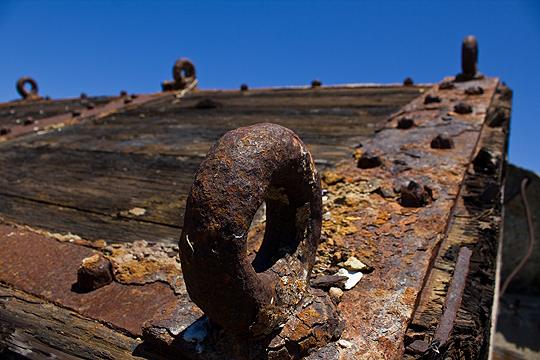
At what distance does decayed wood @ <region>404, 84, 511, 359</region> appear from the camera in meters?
1.15

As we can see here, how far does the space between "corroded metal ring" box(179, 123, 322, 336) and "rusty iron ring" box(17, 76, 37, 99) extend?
7.95 metres

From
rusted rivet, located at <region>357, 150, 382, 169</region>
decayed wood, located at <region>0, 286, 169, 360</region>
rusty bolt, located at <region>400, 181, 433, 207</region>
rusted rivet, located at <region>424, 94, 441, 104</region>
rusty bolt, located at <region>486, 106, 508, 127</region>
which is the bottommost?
decayed wood, located at <region>0, 286, 169, 360</region>

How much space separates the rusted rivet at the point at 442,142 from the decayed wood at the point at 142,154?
1.70 ft

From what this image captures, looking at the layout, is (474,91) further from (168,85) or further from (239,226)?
(168,85)

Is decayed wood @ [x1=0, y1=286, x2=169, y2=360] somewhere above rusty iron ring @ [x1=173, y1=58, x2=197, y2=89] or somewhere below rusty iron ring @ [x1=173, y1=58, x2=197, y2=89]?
below

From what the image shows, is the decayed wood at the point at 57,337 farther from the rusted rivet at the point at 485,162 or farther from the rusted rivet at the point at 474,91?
the rusted rivet at the point at 474,91

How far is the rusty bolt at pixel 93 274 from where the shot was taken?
4.75 feet

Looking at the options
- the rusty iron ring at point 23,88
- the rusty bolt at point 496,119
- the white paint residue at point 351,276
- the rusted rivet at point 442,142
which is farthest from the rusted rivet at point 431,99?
the rusty iron ring at point 23,88

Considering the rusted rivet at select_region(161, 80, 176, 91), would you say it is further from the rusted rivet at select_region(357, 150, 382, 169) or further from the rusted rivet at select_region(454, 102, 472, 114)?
the rusted rivet at select_region(357, 150, 382, 169)

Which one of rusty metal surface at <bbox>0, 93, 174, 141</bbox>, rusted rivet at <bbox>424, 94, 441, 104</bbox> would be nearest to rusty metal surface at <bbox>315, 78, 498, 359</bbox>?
rusted rivet at <bbox>424, 94, 441, 104</bbox>

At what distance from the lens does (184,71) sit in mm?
6188

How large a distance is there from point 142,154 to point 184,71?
367 centimetres

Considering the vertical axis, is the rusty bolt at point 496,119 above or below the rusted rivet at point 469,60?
below

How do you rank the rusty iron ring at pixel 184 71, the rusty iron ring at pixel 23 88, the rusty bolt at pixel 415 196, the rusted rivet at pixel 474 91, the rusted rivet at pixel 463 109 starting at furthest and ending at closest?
the rusty iron ring at pixel 23 88
the rusty iron ring at pixel 184 71
the rusted rivet at pixel 474 91
the rusted rivet at pixel 463 109
the rusty bolt at pixel 415 196
